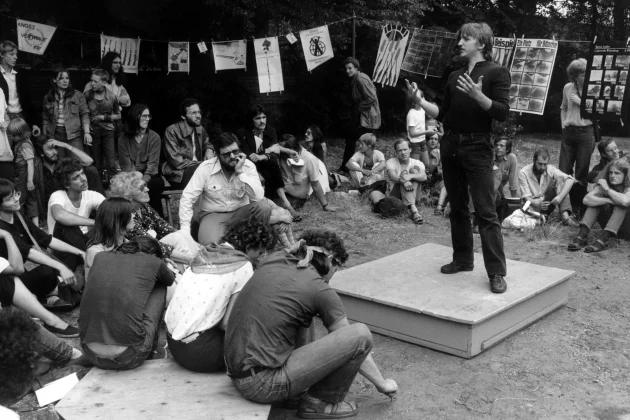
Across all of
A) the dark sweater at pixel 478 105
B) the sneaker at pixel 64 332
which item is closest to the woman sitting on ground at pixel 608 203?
the dark sweater at pixel 478 105

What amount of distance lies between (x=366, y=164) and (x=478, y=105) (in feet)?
15.4

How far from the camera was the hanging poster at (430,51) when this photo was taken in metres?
10.7

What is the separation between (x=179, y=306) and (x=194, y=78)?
862cm

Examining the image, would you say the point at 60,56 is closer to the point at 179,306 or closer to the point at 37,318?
the point at 37,318

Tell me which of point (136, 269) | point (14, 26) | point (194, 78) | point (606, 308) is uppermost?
point (14, 26)

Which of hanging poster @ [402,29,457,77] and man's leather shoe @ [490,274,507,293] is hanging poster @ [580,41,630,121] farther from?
man's leather shoe @ [490,274,507,293]

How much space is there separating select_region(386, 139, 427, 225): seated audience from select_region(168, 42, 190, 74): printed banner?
13.4ft

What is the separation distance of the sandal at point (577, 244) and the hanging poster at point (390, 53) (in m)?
5.24

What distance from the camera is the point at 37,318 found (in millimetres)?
4414

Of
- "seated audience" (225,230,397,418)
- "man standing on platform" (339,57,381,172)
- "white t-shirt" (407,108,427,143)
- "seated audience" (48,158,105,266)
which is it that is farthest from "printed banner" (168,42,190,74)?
"seated audience" (225,230,397,418)

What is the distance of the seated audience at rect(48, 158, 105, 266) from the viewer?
5254 millimetres

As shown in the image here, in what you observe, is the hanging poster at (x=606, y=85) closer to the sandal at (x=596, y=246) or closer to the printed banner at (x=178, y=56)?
the sandal at (x=596, y=246)

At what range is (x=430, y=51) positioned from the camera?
35.6ft

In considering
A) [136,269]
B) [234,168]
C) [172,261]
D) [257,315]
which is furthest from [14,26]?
[257,315]
